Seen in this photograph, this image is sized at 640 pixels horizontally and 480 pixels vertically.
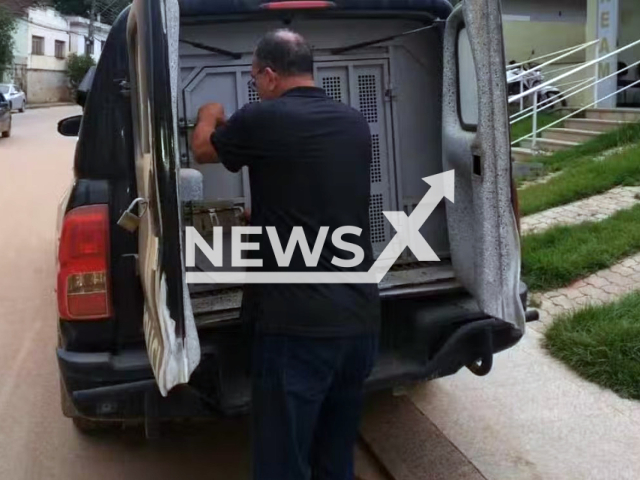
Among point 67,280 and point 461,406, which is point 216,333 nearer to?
point 67,280

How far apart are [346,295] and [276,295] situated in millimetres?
230

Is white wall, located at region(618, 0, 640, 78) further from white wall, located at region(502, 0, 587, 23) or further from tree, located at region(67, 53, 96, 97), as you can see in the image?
tree, located at region(67, 53, 96, 97)

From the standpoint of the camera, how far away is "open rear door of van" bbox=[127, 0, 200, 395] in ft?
7.86

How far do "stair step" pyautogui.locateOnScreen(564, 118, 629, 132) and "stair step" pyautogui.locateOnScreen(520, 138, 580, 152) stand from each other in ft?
1.74

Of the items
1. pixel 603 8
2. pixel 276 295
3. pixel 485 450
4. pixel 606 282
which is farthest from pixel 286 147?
pixel 603 8

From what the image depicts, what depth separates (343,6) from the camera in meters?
3.36

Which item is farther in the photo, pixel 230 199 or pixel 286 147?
pixel 230 199

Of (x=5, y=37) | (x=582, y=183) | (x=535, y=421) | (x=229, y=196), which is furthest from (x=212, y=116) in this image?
(x=5, y=37)

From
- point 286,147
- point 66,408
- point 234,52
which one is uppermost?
point 234,52

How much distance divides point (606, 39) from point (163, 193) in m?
11.8

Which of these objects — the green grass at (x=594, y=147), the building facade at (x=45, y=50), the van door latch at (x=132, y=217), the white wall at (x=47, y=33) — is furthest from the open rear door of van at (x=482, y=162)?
the white wall at (x=47, y=33)

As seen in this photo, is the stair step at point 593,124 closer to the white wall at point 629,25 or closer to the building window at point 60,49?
the white wall at point 629,25

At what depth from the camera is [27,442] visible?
13.0 ft

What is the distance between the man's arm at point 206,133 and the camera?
260cm
